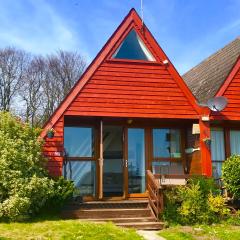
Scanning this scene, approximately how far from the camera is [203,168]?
15273 millimetres

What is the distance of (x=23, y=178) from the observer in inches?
501

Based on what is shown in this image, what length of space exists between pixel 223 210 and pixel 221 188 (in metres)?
1.62

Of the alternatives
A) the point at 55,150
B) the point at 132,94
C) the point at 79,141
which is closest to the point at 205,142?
the point at 132,94

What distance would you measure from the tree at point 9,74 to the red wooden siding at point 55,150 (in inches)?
872

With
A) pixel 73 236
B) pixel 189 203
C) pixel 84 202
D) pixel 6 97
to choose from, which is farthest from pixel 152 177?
pixel 6 97

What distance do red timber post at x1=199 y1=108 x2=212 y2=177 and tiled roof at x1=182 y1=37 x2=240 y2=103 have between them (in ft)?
4.15

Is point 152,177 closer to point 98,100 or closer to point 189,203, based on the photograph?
point 189,203

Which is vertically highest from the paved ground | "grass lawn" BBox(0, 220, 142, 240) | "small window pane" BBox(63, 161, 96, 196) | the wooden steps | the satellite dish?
the satellite dish

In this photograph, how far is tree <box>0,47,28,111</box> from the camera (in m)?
36.9

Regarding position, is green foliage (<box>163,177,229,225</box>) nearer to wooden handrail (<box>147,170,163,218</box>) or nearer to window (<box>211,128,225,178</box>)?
wooden handrail (<box>147,170,163,218</box>)

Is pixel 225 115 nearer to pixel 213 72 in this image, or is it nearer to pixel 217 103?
pixel 217 103

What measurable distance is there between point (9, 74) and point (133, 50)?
2439 cm

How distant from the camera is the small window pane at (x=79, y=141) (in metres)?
15.6

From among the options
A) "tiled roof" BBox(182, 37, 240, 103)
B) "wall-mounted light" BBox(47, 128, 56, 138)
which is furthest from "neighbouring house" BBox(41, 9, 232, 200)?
"tiled roof" BBox(182, 37, 240, 103)
